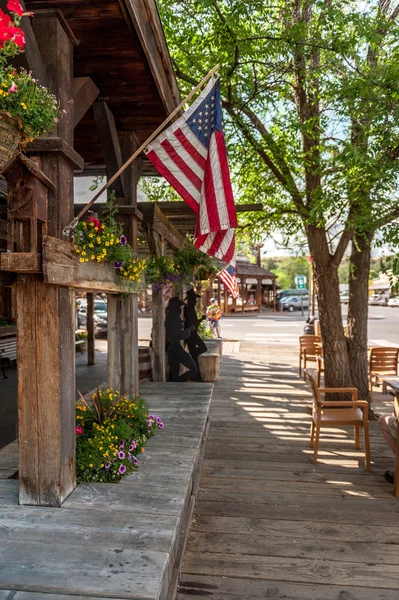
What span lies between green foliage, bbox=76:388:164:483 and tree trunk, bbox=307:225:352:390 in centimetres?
438

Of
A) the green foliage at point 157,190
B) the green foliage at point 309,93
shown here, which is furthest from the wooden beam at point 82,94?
the green foliage at point 157,190

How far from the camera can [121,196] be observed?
15.6 ft

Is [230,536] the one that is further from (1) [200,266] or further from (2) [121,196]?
(1) [200,266]

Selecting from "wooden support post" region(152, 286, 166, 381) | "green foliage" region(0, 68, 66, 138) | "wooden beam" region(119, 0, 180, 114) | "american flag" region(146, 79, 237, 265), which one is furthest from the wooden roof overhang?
"wooden support post" region(152, 286, 166, 381)

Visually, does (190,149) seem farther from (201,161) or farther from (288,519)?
(288,519)

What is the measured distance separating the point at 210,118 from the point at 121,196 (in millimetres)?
1437

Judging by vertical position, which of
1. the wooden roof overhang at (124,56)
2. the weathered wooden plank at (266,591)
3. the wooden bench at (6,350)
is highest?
the wooden roof overhang at (124,56)

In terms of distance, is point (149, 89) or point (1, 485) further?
point (149, 89)

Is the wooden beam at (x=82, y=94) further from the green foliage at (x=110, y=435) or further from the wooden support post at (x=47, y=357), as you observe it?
the green foliage at (x=110, y=435)

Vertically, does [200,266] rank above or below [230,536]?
above

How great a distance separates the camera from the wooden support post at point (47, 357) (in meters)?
2.63

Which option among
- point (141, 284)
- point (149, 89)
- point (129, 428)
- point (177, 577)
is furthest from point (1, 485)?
point (149, 89)

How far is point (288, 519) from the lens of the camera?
412 cm

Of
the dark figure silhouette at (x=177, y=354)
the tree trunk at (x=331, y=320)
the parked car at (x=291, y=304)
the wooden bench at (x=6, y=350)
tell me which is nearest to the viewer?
the dark figure silhouette at (x=177, y=354)
